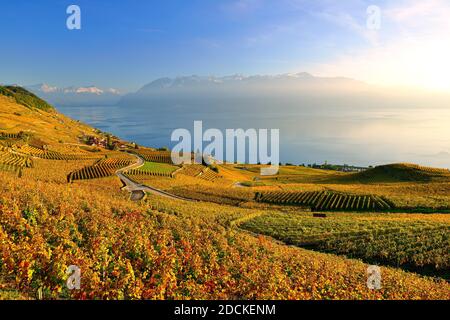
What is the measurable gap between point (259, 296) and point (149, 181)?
6171 centimetres

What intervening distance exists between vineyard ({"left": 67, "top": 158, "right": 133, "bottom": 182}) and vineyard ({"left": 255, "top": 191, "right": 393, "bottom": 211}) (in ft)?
121

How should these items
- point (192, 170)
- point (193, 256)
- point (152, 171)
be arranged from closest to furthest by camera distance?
point (193, 256)
point (152, 171)
point (192, 170)

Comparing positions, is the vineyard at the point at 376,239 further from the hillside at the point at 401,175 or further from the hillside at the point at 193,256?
the hillside at the point at 401,175

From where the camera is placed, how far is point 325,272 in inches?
663

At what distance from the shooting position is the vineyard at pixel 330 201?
176 ft

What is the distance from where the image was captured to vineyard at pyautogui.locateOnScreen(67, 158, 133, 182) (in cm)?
7155

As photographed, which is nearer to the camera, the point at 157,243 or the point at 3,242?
the point at 3,242

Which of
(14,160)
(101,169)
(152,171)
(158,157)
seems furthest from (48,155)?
(158,157)

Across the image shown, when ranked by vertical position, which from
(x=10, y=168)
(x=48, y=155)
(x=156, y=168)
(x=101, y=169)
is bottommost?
(x=156, y=168)

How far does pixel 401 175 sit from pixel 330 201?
174ft

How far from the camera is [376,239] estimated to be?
27125 millimetres

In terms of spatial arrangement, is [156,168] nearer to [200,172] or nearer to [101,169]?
[200,172]

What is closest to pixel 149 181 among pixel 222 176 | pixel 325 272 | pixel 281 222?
pixel 222 176
